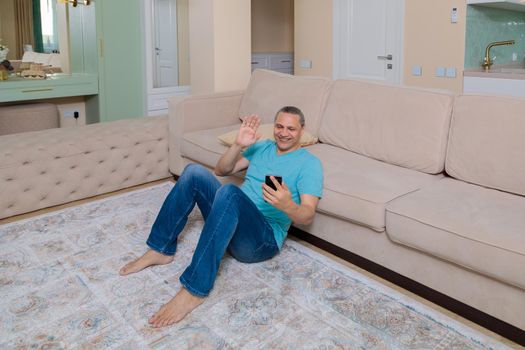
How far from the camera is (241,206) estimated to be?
199 cm

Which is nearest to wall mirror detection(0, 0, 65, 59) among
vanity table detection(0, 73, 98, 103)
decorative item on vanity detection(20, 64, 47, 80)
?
decorative item on vanity detection(20, 64, 47, 80)

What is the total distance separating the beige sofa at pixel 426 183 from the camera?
1858mm

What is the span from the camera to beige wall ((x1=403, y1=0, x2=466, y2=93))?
173 inches

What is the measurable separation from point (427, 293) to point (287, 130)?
921mm

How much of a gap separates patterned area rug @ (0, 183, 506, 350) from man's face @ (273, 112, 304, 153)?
61 cm

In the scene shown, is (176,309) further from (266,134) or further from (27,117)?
(27,117)

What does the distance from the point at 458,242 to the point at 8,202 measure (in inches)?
99.2

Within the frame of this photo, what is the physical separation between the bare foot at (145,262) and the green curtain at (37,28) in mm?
3157

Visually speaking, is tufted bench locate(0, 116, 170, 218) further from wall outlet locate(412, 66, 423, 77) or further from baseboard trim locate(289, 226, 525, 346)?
wall outlet locate(412, 66, 423, 77)

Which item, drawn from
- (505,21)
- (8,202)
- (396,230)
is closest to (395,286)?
(396,230)

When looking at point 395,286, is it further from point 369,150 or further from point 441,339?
point 369,150

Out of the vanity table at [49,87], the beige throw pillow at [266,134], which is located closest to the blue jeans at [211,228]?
the beige throw pillow at [266,134]

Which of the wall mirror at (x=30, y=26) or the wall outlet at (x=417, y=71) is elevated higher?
the wall mirror at (x=30, y=26)

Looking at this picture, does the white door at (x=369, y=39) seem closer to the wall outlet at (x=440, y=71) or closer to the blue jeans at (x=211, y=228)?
the wall outlet at (x=440, y=71)
